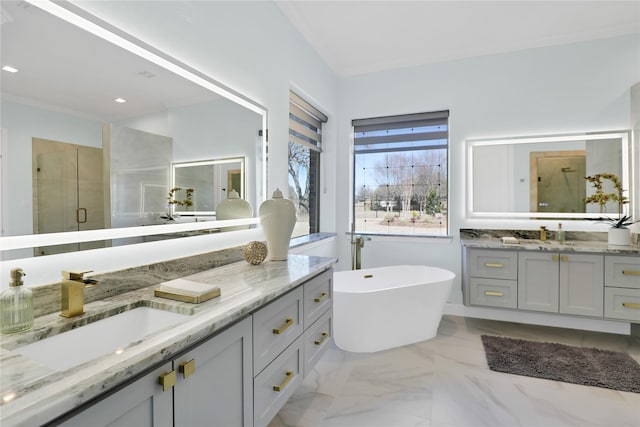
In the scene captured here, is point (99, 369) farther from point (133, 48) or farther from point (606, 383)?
point (606, 383)

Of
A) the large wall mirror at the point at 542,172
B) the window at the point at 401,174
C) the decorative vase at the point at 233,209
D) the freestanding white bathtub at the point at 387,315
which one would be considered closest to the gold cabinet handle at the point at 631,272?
the large wall mirror at the point at 542,172

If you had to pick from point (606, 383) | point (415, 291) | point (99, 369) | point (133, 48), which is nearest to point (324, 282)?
point (415, 291)

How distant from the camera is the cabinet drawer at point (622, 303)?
258cm

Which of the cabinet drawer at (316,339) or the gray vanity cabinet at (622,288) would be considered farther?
the gray vanity cabinet at (622,288)

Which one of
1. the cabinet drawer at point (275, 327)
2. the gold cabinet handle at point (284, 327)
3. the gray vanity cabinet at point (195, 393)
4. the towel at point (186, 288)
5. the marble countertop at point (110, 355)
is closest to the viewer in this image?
the marble countertop at point (110, 355)

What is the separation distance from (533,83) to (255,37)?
9.15 feet

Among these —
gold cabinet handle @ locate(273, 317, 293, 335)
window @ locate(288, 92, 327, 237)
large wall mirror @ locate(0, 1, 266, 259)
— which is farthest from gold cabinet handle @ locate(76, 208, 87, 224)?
window @ locate(288, 92, 327, 237)

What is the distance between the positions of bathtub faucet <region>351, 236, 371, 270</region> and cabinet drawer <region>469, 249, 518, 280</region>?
1082 mm

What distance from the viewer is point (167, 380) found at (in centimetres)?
82

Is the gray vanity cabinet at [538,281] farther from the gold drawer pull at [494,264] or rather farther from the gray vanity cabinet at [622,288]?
the gray vanity cabinet at [622,288]

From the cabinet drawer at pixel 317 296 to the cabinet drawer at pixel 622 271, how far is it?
7.86ft

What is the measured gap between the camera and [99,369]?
67cm

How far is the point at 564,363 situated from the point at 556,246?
3.10 ft

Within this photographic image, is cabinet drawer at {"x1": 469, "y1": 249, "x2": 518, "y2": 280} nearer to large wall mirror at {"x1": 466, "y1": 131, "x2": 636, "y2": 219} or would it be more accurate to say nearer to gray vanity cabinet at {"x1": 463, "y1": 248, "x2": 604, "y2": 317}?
gray vanity cabinet at {"x1": 463, "y1": 248, "x2": 604, "y2": 317}
